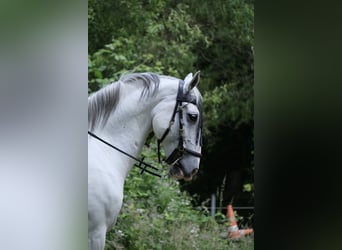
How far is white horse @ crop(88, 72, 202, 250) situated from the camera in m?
2.57

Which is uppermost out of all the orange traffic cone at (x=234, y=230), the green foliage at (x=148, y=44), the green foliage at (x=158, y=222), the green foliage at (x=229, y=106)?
the green foliage at (x=148, y=44)

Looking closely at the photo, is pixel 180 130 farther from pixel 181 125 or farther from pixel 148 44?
pixel 148 44

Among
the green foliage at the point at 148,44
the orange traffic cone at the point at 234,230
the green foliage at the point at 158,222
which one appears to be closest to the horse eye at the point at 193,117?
the green foliage at the point at 158,222

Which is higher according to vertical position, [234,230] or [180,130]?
[180,130]

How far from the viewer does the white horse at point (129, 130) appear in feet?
8.42

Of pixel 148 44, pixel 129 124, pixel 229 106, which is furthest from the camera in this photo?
pixel 229 106

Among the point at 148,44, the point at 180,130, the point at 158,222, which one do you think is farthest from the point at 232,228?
the point at 180,130

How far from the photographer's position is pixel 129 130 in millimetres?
2695

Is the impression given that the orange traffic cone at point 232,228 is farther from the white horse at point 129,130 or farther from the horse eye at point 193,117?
A: the horse eye at point 193,117

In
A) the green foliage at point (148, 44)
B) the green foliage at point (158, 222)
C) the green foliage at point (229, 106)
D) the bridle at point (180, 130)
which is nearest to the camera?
the bridle at point (180, 130)
